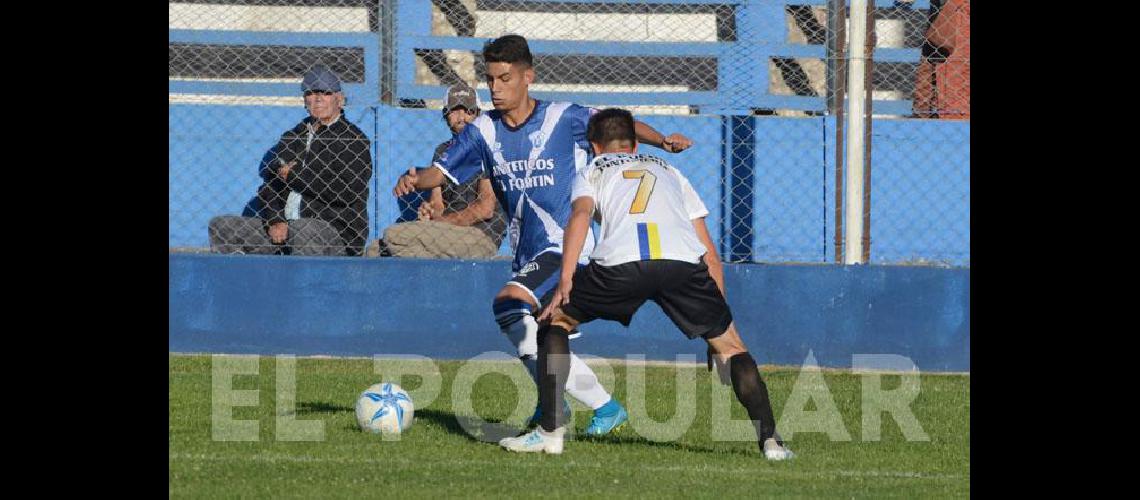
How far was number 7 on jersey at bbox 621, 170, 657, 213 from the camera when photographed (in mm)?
7734

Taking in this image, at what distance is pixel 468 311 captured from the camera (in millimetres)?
12141

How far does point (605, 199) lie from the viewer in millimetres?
7801

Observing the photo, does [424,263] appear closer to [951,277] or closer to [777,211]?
[777,211]

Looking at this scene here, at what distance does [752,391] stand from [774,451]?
1.04ft

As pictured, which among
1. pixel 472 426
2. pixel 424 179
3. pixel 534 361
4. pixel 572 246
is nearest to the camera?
pixel 572 246

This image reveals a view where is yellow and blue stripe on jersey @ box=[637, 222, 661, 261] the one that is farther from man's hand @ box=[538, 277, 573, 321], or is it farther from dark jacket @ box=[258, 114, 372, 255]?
dark jacket @ box=[258, 114, 372, 255]

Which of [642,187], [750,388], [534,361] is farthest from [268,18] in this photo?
[750,388]

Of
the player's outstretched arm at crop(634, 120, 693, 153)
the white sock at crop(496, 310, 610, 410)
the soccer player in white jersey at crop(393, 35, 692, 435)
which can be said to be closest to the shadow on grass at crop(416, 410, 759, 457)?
the soccer player in white jersey at crop(393, 35, 692, 435)

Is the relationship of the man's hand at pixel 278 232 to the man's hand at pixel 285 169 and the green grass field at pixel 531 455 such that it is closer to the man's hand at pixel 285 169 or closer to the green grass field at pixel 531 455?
the man's hand at pixel 285 169

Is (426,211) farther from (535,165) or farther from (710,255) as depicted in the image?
(710,255)

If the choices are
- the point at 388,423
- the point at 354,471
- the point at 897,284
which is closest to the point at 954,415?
the point at 897,284

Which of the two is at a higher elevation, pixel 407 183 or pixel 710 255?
pixel 407 183

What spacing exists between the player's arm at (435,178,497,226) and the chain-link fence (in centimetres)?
3

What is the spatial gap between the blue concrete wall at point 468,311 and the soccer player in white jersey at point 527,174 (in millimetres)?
3320
